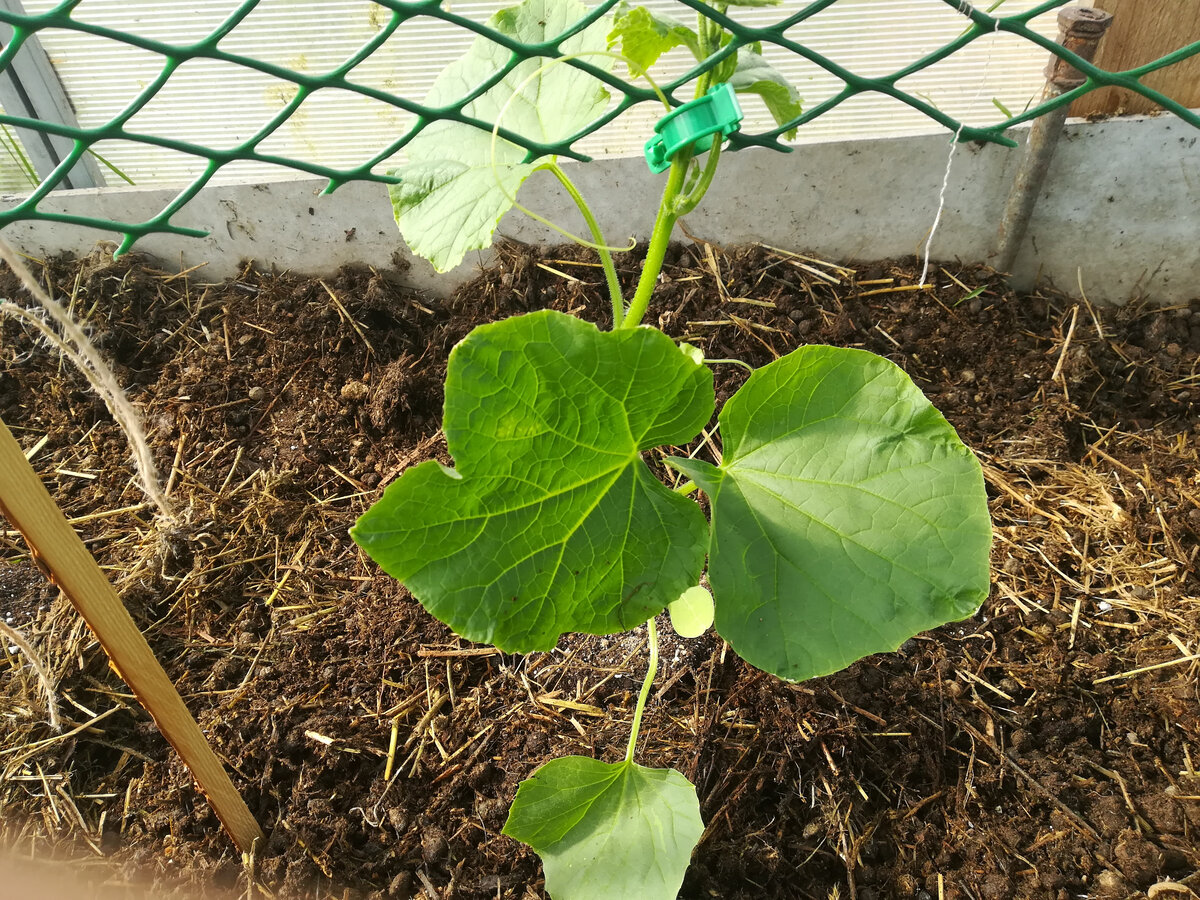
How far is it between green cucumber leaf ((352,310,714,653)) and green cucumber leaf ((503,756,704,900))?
0.81ft

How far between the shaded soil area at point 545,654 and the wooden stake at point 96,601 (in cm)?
26

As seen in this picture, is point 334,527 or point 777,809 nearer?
point 777,809

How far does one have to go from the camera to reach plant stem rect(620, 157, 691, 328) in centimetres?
103

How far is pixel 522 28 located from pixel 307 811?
4.11ft

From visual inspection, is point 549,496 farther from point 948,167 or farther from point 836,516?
point 948,167

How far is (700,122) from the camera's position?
95 cm

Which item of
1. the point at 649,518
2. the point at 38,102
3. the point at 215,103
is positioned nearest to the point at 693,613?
the point at 649,518

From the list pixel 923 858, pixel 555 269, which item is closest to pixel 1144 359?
pixel 923 858

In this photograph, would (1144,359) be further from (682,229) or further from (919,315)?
(682,229)

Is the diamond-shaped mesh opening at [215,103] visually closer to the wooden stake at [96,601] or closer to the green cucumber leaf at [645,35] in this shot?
the green cucumber leaf at [645,35]

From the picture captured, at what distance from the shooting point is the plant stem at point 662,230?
1.03 meters

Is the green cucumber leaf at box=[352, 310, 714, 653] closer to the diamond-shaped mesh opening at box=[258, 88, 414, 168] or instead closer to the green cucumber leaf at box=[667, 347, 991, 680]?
the green cucumber leaf at box=[667, 347, 991, 680]

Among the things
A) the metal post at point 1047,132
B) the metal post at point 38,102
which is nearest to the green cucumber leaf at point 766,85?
the metal post at point 1047,132

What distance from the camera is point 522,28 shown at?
4.00ft
